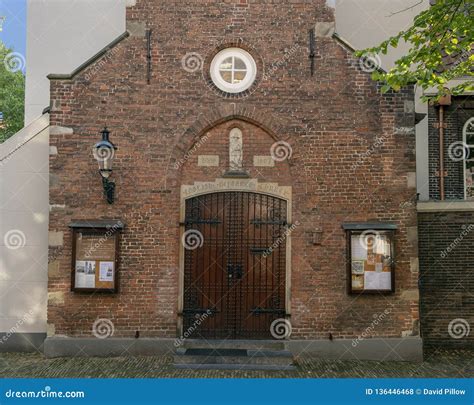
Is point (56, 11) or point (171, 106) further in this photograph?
point (56, 11)

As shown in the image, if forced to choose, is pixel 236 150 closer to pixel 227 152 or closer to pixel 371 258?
pixel 227 152

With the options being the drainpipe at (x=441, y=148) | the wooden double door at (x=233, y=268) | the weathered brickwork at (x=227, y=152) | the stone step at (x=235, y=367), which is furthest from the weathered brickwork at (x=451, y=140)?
the stone step at (x=235, y=367)

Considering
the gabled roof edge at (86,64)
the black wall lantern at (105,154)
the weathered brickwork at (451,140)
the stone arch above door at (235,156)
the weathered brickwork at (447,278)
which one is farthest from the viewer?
the weathered brickwork at (451,140)

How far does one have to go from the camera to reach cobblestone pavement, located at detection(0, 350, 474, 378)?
8.50 meters

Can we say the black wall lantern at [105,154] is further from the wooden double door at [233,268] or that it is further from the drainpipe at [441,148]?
the drainpipe at [441,148]

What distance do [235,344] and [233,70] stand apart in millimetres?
5446

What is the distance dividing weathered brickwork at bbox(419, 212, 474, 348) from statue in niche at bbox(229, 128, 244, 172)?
14.2 feet

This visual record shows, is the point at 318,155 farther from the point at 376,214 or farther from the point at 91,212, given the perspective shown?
the point at 91,212

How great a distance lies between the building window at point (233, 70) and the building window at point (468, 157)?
6.77m

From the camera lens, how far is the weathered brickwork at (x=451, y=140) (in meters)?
13.4

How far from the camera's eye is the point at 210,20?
10.1 meters

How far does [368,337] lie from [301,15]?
6508 mm

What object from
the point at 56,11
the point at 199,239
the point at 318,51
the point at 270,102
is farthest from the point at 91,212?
the point at 56,11

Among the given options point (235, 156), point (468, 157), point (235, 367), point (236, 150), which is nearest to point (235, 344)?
point (235, 367)
